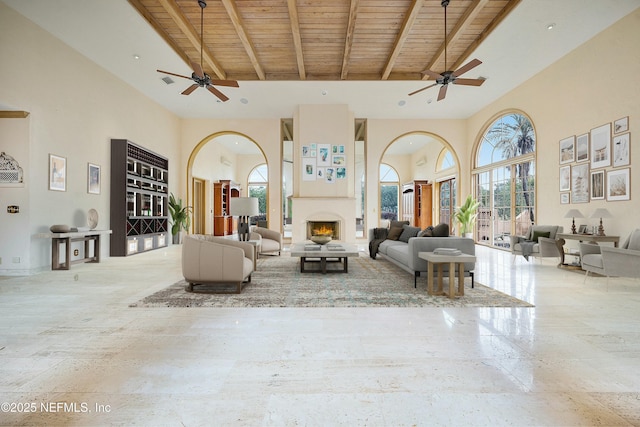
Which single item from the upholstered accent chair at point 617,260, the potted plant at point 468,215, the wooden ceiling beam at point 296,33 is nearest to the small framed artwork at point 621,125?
the upholstered accent chair at point 617,260

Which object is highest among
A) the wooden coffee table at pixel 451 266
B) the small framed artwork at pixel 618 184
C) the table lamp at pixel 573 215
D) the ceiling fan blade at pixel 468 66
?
the ceiling fan blade at pixel 468 66

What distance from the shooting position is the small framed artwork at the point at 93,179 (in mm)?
6156

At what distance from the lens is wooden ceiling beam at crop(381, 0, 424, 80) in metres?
4.88

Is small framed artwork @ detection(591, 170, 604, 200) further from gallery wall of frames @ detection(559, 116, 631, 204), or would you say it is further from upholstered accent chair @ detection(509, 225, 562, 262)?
upholstered accent chair @ detection(509, 225, 562, 262)

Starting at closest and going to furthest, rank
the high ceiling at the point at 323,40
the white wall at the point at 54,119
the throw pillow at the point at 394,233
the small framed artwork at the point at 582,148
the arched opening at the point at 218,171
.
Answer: the white wall at the point at 54,119 → the high ceiling at the point at 323,40 → the small framed artwork at the point at 582,148 → the throw pillow at the point at 394,233 → the arched opening at the point at 218,171

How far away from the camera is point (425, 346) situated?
7.54ft

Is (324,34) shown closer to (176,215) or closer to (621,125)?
(621,125)

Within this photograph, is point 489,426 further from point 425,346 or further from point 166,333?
point 166,333

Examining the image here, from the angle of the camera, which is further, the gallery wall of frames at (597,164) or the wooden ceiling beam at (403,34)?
the gallery wall of frames at (597,164)

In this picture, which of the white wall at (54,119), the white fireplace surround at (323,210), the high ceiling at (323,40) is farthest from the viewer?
the white fireplace surround at (323,210)

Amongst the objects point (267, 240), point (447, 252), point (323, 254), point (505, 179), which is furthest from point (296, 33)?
point (505, 179)

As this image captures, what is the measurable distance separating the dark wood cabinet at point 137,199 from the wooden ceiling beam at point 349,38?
4.96m

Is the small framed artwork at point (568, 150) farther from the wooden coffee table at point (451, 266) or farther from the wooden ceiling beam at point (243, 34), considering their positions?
the wooden ceiling beam at point (243, 34)

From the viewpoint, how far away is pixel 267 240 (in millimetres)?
6891
